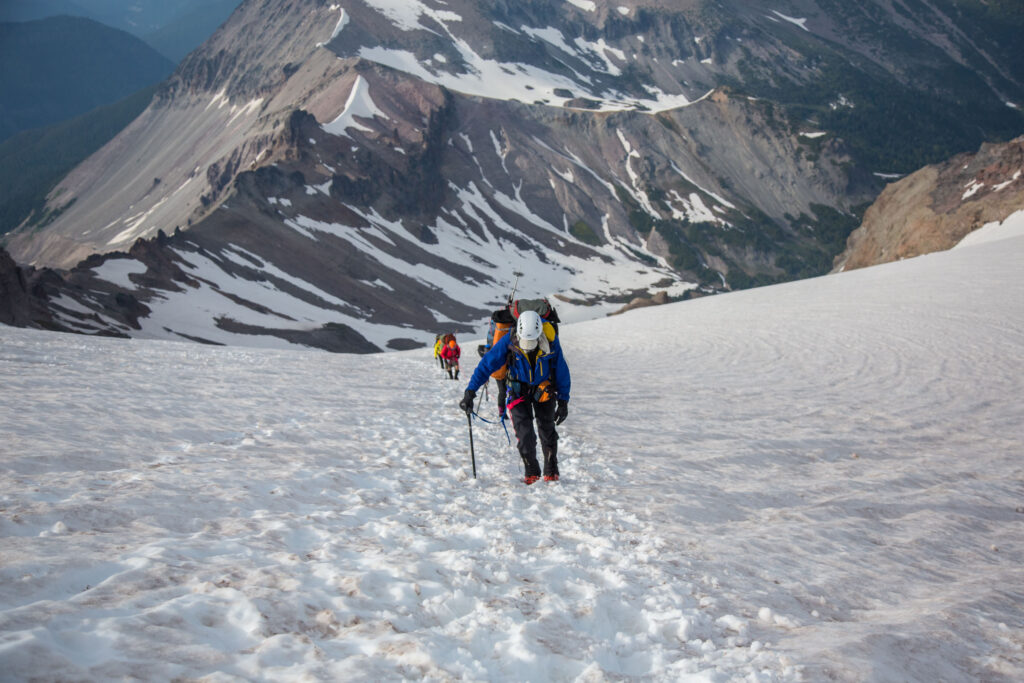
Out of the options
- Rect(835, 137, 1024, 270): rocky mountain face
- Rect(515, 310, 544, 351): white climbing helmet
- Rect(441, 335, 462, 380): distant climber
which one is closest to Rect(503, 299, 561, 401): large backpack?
Rect(515, 310, 544, 351): white climbing helmet

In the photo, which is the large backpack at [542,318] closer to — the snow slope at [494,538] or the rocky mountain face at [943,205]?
the snow slope at [494,538]

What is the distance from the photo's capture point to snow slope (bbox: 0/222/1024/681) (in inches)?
166

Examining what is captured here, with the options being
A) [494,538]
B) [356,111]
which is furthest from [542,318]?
[356,111]

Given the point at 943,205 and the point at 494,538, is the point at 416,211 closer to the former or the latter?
the point at 943,205

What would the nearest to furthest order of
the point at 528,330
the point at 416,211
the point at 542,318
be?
1. the point at 528,330
2. the point at 542,318
3. the point at 416,211

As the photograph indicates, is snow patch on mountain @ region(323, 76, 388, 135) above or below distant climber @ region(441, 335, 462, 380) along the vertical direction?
above

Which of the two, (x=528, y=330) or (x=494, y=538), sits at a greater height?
(x=528, y=330)

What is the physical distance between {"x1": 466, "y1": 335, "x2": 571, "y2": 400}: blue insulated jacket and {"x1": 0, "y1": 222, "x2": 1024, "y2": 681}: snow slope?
1260mm

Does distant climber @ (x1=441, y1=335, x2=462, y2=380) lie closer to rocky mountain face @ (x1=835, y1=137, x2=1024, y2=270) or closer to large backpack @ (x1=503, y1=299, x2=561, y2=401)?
large backpack @ (x1=503, y1=299, x2=561, y2=401)

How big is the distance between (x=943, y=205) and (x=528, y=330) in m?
61.7

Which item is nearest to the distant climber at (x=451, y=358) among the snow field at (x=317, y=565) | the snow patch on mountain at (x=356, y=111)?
the snow field at (x=317, y=565)

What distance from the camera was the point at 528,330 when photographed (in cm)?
848

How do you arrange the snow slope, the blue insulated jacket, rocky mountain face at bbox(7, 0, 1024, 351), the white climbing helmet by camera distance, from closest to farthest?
the snow slope
the white climbing helmet
the blue insulated jacket
rocky mountain face at bbox(7, 0, 1024, 351)

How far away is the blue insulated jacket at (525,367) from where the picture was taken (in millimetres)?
8734
